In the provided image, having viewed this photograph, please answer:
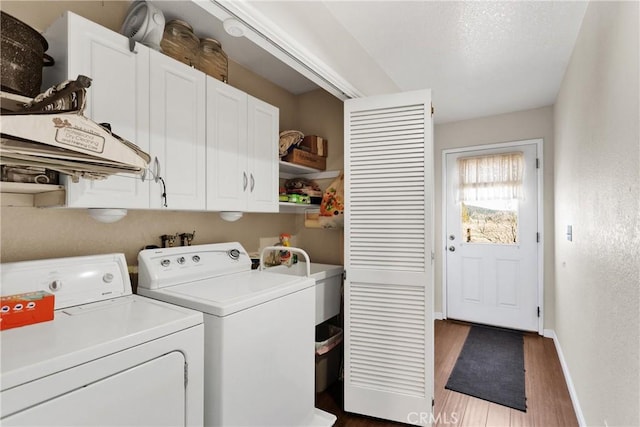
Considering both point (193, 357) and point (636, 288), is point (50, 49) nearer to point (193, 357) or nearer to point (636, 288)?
point (193, 357)

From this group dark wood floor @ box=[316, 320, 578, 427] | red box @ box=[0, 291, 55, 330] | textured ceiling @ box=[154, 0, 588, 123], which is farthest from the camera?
dark wood floor @ box=[316, 320, 578, 427]

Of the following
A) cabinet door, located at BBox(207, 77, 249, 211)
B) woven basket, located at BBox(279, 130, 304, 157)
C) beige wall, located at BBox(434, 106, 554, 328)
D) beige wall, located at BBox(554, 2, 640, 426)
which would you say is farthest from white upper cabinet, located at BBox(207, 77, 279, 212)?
beige wall, located at BBox(434, 106, 554, 328)

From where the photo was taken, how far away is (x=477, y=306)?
12.9 feet

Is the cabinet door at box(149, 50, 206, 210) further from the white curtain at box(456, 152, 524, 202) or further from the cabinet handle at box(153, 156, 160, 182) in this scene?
the white curtain at box(456, 152, 524, 202)

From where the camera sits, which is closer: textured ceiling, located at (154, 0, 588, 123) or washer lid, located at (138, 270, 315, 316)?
washer lid, located at (138, 270, 315, 316)

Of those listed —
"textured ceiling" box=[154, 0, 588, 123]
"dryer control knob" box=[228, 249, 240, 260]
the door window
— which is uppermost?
"textured ceiling" box=[154, 0, 588, 123]

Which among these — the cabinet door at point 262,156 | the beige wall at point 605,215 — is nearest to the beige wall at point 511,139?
the beige wall at point 605,215

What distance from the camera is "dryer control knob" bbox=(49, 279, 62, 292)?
1234 millimetres

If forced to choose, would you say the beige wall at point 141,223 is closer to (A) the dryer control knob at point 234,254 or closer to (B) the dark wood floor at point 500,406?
(A) the dryer control knob at point 234,254

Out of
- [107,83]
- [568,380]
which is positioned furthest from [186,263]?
[568,380]

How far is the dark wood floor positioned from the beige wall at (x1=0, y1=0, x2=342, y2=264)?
3.72ft

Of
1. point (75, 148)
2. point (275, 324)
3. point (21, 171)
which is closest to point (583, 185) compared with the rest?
point (275, 324)

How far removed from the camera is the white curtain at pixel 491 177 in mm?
3707

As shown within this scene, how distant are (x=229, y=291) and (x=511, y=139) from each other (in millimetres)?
3700
